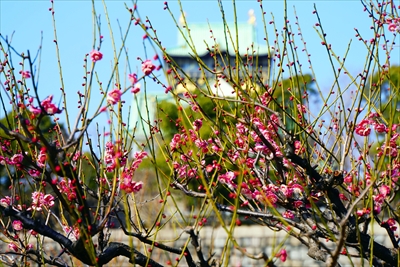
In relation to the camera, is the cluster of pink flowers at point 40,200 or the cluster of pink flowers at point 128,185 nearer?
the cluster of pink flowers at point 128,185

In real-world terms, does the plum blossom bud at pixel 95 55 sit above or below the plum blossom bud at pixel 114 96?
above

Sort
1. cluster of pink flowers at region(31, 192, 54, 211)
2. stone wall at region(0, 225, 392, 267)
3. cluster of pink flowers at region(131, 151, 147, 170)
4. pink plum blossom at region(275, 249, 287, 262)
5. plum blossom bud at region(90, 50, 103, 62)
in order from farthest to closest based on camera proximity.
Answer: stone wall at region(0, 225, 392, 267) < cluster of pink flowers at region(131, 151, 147, 170) < cluster of pink flowers at region(31, 192, 54, 211) < plum blossom bud at region(90, 50, 103, 62) < pink plum blossom at region(275, 249, 287, 262)

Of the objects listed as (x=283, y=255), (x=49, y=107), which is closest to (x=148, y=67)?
(x=49, y=107)

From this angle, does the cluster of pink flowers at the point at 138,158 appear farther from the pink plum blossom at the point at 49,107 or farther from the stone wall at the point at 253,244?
the stone wall at the point at 253,244

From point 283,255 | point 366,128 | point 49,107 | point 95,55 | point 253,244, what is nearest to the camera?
point 283,255

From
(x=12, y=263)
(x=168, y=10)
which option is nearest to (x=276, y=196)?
(x=168, y=10)

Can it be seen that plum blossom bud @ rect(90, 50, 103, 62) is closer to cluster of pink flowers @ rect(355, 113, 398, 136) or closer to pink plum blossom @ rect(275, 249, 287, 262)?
pink plum blossom @ rect(275, 249, 287, 262)

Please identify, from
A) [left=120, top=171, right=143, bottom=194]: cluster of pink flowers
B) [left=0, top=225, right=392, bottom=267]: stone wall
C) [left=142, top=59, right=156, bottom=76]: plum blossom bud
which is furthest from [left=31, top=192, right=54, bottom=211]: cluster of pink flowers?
[left=0, top=225, right=392, bottom=267]: stone wall

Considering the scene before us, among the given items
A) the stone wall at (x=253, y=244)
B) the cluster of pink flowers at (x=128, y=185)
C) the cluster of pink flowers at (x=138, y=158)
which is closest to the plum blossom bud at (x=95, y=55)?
the cluster of pink flowers at (x=128, y=185)

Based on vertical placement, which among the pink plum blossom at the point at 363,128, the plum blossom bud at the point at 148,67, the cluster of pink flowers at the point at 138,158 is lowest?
the cluster of pink flowers at the point at 138,158

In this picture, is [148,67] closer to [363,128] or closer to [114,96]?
[114,96]

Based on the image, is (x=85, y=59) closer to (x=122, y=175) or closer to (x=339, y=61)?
(x=122, y=175)

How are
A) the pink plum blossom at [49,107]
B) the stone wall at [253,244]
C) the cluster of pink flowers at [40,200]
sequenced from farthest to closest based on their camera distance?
the stone wall at [253,244], the cluster of pink flowers at [40,200], the pink plum blossom at [49,107]

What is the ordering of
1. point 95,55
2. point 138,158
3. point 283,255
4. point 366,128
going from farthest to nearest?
point 138,158 → point 366,128 → point 95,55 → point 283,255
